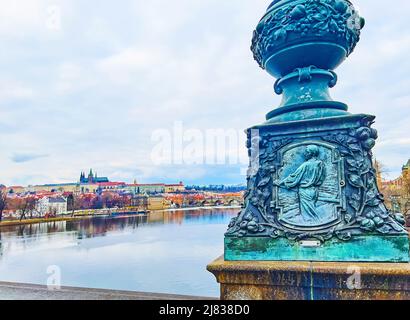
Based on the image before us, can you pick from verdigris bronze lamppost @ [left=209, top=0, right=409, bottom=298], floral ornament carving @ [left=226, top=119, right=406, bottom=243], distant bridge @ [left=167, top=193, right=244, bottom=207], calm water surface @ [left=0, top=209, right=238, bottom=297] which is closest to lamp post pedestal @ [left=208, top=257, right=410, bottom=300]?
verdigris bronze lamppost @ [left=209, top=0, right=409, bottom=298]

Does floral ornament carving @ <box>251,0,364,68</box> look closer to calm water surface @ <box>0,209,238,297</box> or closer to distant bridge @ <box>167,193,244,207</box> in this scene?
calm water surface @ <box>0,209,238,297</box>

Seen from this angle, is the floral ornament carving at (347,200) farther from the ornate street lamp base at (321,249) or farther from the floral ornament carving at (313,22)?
the floral ornament carving at (313,22)

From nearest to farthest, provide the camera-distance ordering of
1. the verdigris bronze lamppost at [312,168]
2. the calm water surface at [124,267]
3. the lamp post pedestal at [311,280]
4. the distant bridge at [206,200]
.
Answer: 1. the lamp post pedestal at [311,280]
2. the verdigris bronze lamppost at [312,168]
3. the calm water surface at [124,267]
4. the distant bridge at [206,200]

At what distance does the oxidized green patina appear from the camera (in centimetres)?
228

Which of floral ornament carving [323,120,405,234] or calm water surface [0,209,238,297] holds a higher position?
floral ornament carving [323,120,405,234]

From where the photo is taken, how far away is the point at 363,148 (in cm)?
242

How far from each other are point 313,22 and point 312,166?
1257mm

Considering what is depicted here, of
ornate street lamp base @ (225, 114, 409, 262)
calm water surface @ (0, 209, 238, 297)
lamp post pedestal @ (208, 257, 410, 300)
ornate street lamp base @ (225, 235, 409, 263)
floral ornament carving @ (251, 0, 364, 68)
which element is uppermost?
floral ornament carving @ (251, 0, 364, 68)

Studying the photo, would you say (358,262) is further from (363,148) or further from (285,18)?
(285,18)

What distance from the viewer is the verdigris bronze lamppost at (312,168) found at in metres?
2.28

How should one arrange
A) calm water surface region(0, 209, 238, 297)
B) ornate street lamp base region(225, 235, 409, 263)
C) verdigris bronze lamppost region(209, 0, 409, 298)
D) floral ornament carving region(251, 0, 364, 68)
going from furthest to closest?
calm water surface region(0, 209, 238, 297)
floral ornament carving region(251, 0, 364, 68)
verdigris bronze lamppost region(209, 0, 409, 298)
ornate street lamp base region(225, 235, 409, 263)

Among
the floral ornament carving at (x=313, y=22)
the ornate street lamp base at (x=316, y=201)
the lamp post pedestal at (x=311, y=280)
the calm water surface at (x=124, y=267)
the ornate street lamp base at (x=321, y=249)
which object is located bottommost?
the calm water surface at (x=124, y=267)

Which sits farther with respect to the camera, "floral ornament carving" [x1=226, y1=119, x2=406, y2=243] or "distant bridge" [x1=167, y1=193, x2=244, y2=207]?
"distant bridge" [x1=167, y1=193, x2=244, y2=207]

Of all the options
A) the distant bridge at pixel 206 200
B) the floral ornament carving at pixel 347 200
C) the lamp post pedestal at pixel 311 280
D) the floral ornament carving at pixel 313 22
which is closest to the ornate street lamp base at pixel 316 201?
the floral ornament carving at pixel 347 200
